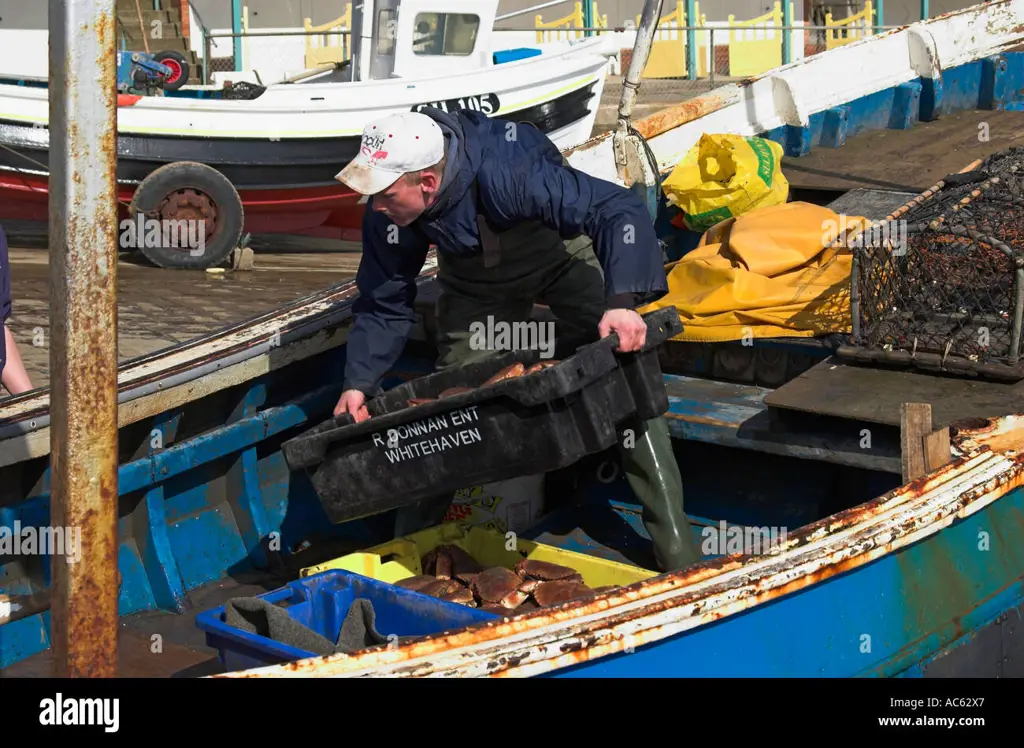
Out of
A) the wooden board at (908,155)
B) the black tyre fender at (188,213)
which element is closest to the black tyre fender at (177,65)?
the black tyre fender at (188,213)

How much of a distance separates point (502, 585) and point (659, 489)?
65 centimetres

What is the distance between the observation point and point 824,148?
8.03 m

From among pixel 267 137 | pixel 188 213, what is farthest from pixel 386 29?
pixel 188 213

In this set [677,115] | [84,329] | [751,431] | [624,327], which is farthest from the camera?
[677,115]

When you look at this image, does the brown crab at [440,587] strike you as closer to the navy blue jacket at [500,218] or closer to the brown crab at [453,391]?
the brown crab at [453,391]

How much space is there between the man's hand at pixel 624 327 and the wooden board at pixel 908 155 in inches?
131

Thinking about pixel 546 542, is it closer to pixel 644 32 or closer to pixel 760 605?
pixel 760 605

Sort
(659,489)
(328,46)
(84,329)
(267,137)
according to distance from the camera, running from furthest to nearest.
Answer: (328,46) → (267,137) → (659,489) → (84,329)

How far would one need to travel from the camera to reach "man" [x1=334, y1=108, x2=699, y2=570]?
4199 mm

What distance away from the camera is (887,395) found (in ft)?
15.3

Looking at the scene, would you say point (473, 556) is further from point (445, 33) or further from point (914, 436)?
point (445, 33)

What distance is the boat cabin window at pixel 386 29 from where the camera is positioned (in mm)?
12938
